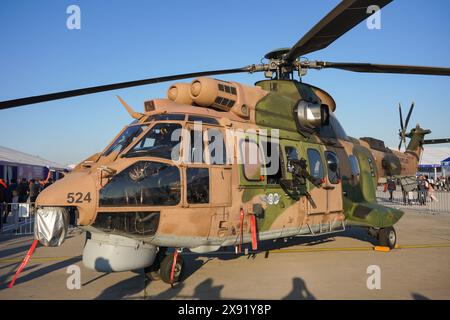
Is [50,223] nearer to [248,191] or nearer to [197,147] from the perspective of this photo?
[197,147]

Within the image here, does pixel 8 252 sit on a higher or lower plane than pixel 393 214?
lower

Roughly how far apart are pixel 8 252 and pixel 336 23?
9.73 meters

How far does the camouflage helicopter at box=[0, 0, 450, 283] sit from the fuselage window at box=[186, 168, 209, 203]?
0.6 inches

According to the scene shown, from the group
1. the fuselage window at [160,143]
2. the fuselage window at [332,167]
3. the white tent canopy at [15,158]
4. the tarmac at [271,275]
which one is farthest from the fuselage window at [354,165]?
the white tent canopy at [15,158]

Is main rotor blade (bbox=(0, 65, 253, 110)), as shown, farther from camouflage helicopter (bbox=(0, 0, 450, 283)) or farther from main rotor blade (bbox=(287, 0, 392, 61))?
main rotor blade (bbox=(287, 0, 392, 61))

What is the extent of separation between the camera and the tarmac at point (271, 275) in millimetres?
5910

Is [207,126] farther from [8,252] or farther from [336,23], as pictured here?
[8,252]

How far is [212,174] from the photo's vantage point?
19.7ft

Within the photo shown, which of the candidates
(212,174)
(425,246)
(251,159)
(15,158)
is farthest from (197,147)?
(15,158)

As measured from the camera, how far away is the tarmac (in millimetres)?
5910

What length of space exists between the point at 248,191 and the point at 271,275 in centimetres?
177

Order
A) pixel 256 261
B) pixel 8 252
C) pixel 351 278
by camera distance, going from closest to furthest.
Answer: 1. pixel 351 278
2. pixel 256 261
3. pixel 8 252
